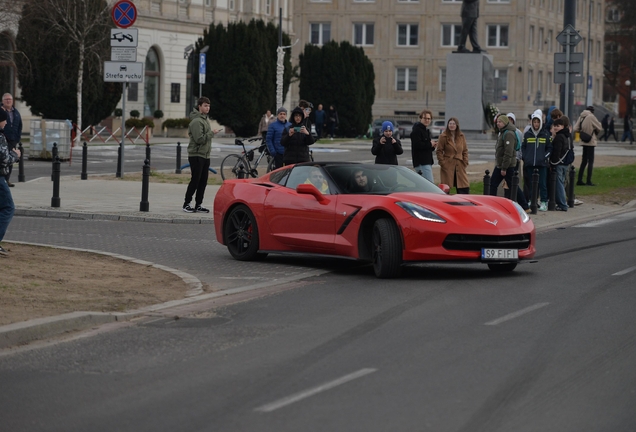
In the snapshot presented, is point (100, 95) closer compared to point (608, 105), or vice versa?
point (100, 95)

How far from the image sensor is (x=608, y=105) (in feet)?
388

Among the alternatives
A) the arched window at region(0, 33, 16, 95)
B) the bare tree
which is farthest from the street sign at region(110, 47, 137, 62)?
the arched window at region(0, 33, 16, 95)

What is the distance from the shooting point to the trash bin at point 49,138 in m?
38.5

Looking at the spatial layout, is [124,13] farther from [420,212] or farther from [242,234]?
[420,212]

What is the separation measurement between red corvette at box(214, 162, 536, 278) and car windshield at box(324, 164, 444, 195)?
0.4 inches

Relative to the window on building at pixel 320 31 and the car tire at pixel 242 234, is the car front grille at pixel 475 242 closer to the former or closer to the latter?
the car tire at pixel 242 234

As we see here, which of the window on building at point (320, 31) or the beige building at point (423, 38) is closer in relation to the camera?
the beige building at point (423, 38)

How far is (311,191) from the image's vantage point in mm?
14500

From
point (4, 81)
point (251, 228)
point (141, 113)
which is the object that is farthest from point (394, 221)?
point (141, 113)

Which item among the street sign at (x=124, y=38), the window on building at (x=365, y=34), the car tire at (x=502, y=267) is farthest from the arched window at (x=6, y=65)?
the window on building at (x=365, y=34)

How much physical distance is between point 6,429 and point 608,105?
11542cm

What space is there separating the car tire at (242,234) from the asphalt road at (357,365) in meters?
2.39

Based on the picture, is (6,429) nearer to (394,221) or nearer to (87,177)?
(394,221)

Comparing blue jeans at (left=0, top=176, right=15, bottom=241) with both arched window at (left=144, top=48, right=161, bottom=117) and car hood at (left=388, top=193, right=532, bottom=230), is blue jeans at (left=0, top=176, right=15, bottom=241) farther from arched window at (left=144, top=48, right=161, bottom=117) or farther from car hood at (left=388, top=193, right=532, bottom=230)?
arched window at (left=144, top=48, right=161, bottom=117)
